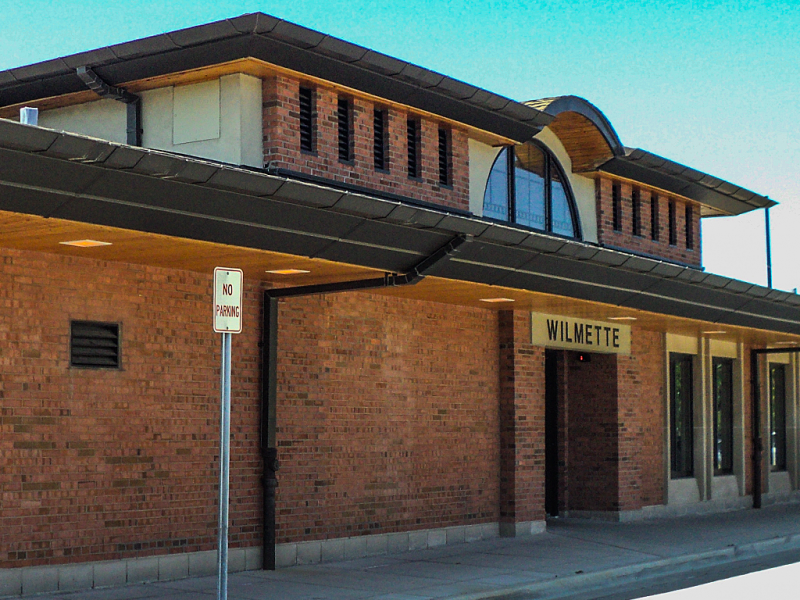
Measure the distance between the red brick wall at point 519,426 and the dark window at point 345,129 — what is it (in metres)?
4.34

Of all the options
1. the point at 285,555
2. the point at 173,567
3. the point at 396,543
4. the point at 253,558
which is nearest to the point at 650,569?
the point at 396,543

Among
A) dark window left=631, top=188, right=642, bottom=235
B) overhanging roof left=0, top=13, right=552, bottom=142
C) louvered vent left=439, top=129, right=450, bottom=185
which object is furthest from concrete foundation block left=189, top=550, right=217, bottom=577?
dark window left=631, top=188, right=642, bottom=235

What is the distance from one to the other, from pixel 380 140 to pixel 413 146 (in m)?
0.73

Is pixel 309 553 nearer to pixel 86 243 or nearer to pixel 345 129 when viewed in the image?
pixel 86 243

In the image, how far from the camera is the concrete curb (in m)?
12.1

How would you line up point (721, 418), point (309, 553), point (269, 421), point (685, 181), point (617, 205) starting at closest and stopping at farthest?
point (269, 421), point (309, 553), point (617, 205), point (685, 181), point (721, 418)

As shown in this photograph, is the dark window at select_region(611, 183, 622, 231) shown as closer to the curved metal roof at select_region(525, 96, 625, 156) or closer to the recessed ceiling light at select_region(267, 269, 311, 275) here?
the curved metal roof at select_region(525, 96, 625, 156)

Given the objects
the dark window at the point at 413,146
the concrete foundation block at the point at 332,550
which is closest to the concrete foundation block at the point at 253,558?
the concrete foundation block at the point at 332,550

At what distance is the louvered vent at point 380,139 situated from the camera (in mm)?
14664

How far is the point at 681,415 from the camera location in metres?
22.3

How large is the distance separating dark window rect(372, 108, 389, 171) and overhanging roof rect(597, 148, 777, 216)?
570 cm

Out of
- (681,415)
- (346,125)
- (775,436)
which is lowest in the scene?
(775,436)

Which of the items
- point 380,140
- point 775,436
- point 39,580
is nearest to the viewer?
point 39,580

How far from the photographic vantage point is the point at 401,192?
14.8 meters
